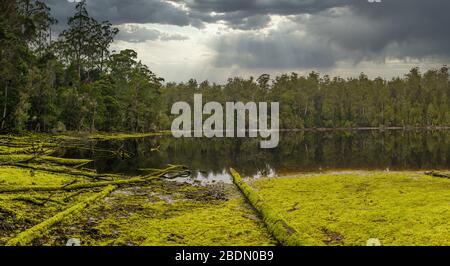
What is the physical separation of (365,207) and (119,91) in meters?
73.7

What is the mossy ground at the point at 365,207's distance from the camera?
1198cm

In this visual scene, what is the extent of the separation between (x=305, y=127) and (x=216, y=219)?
135 meters

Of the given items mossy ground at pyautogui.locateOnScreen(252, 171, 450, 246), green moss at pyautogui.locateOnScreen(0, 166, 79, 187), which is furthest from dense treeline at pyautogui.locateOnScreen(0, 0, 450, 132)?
mossy ground at pyautogui.locateOnScreen(252, 171, 450, 246)

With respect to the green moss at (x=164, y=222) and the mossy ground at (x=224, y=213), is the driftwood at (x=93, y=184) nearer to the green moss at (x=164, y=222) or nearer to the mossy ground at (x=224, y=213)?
the mossy ground at (x=224, y=213)

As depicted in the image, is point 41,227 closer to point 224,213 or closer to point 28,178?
point 224,213

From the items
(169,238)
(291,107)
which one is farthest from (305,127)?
Answer: (169,238)

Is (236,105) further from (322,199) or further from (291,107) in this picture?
Result: (322,199)

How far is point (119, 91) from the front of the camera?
83.4 meters

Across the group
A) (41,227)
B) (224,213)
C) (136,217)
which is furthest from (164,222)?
(41,227)

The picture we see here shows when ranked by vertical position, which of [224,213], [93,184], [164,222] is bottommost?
[224,213]

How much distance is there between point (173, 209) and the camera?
1644 cm

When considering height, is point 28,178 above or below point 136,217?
above

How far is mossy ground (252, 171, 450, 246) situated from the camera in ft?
39.3

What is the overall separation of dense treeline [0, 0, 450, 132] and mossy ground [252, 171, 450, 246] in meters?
33.2
